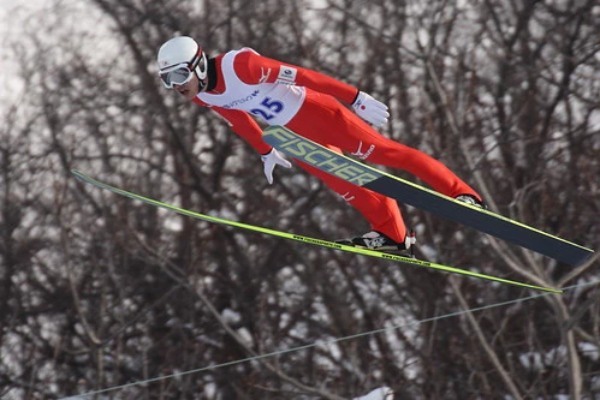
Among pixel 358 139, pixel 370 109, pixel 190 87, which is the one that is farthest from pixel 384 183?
pixel 190 87

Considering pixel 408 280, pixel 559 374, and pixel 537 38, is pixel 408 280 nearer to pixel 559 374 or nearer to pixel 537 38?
pixel 559 374

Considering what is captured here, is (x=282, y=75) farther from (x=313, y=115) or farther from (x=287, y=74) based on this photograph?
(x=313, y=115)

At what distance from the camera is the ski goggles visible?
5.51 m

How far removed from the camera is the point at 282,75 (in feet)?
18.1

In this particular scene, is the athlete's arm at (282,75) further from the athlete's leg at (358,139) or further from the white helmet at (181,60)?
the athlete's leg at (358,139)

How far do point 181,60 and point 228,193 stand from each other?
555 inches

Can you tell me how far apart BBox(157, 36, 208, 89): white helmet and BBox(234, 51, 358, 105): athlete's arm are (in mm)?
168

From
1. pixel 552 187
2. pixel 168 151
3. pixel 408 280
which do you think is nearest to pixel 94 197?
pixel 168 151

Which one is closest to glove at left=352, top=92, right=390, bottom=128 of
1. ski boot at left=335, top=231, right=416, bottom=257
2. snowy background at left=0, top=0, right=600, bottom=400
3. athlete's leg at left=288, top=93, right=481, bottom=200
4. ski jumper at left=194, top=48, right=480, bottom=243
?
ski jumper at left=194, top=48, right=480, bottom=243

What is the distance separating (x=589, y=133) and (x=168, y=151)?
6772 millimetres

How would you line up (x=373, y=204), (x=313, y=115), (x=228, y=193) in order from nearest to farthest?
(x=313, y=115) → (x=373, y=204) → (x=228, y=193)

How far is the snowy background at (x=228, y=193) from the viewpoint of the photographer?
59.0 ft

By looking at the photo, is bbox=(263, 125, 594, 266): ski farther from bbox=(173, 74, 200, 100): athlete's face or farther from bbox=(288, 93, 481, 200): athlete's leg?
bbox=(173, 74, 200, 100): athlete's face

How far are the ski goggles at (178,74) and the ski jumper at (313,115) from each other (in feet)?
0.61
